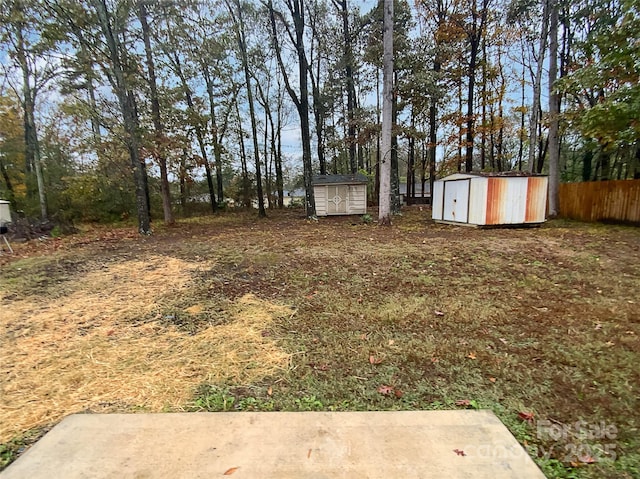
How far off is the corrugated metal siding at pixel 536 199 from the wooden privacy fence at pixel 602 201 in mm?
2544

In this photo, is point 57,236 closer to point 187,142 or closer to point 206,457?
point 187,142

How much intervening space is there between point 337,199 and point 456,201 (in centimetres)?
621

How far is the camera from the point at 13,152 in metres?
13.7

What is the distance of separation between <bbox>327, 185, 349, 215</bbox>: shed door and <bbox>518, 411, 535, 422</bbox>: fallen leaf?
1383cm

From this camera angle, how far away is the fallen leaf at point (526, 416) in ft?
5.73

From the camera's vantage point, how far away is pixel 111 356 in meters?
2.56

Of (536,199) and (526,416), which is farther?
(536,199)

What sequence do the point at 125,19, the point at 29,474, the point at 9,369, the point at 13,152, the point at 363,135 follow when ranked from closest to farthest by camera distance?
the point at 29,474 → the point at 9,369 → the point at 125,19 → the point at 363,135 → the point at 13,152

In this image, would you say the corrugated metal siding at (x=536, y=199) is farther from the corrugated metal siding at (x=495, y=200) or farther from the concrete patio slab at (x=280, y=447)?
the concrete patio slab at (x=280, y=447)

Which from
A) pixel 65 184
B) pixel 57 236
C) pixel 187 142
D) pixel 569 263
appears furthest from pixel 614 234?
pixel 65 184

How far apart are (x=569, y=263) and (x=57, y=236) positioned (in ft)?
43.5

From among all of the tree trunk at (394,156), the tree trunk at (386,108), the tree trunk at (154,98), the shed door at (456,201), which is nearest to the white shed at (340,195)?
the tree trunk at (394,156)

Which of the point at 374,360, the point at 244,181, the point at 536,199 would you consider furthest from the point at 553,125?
the point at 244,181

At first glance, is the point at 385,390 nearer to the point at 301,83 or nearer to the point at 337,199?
the point at 301,83
